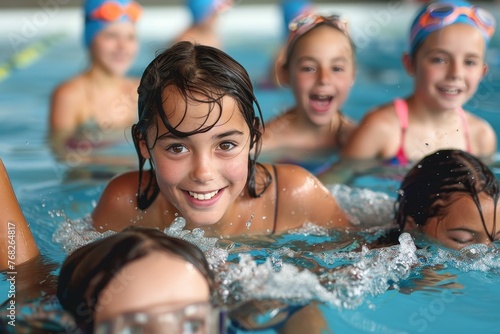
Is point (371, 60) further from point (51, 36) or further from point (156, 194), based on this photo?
point (156, 194)

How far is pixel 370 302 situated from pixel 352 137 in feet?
5.39

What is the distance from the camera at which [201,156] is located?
2168 millimetres

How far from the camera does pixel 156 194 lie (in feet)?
8.48

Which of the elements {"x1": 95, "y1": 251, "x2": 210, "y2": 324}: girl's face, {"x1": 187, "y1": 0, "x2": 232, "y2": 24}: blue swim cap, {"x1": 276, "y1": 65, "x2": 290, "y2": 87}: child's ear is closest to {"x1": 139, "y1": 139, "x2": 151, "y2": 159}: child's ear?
{"x1": 95, "y1": 251, "x2": 210, "y2": 324}: girl's face

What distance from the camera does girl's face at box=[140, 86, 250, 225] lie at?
214 cm

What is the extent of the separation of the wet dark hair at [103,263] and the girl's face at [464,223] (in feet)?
3.12

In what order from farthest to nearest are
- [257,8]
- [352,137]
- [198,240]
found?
[257,8] < [352,137] < [198,240]

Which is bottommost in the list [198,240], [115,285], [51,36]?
[51,36]

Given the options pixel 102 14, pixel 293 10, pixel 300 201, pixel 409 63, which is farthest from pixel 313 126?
pixel 293 10

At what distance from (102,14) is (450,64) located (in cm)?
242

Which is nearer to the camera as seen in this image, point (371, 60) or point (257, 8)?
point (371, 60)

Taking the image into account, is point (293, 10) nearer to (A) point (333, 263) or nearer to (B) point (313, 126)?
(B) point (313, 126)

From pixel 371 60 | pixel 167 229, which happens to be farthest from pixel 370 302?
pixel 371 60

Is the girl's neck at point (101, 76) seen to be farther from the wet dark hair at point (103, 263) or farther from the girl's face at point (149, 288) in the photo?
the girl's face at point (149, 288)
